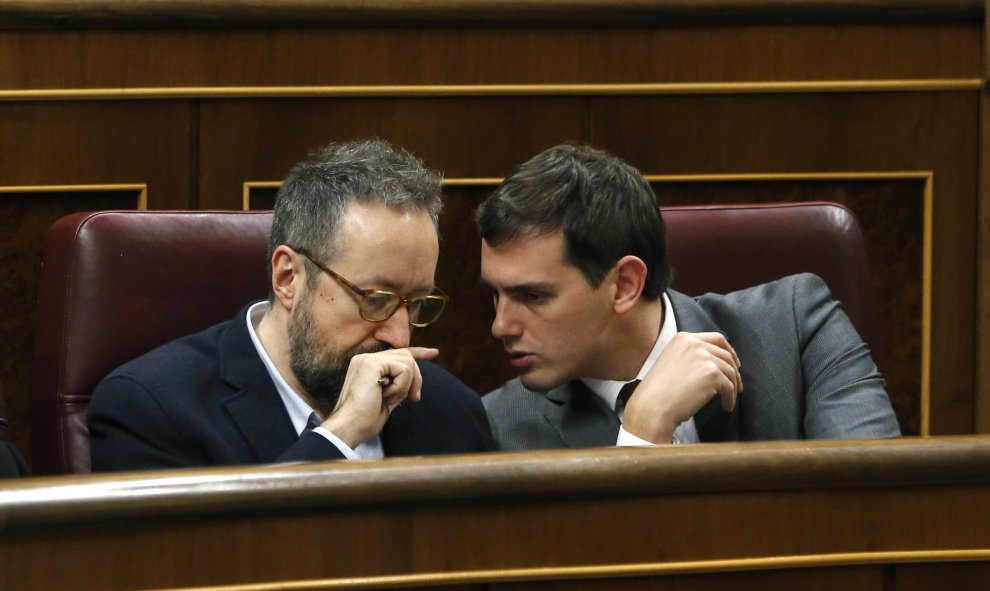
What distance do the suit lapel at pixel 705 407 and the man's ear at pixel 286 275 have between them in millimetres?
329

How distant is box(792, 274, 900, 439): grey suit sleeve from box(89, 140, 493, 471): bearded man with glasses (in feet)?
0.92

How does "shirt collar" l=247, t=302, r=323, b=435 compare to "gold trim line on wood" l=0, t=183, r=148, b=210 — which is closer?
"shirt collar" l=247, t=302, r=323, b=435

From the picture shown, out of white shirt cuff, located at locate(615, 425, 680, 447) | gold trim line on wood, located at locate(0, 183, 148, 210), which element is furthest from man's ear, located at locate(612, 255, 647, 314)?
gold trim line on wood, located at locate(0, 183, 148, 210)

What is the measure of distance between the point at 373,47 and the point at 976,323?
0.69 meters

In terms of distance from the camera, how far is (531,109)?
55.4 inches

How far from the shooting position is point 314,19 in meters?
1.36

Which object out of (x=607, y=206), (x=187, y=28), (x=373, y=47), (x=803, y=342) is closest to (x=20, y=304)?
(x=187, y=28)

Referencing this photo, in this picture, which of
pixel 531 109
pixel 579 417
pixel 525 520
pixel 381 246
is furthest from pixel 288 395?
pixel 531 109

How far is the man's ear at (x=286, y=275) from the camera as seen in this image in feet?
3.40

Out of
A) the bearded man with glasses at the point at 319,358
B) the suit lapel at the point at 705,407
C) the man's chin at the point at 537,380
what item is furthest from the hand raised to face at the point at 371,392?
the suit lapel at the point at 705,407

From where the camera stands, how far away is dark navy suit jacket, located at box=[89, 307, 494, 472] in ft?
3.17

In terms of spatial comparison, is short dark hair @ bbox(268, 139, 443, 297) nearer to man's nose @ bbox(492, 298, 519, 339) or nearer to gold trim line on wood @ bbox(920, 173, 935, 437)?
man's nose @ bbox(492, 298, 519, 339)

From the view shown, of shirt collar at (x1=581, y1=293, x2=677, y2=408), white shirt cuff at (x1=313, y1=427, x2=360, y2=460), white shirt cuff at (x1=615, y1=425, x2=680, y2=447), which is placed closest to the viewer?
white shirt cuff at (x1=313, y1=427, x2=360, y2=460)

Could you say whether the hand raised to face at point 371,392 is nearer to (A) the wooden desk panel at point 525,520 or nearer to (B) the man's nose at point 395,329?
(B) the man's nose at point 395,329
